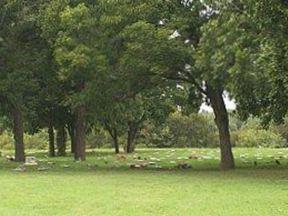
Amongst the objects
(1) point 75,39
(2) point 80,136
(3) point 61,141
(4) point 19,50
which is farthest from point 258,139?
(1) point 75,39

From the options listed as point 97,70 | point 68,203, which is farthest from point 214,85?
point 68,203

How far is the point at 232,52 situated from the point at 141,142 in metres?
53.5

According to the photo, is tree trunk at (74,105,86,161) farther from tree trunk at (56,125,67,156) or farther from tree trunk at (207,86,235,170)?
tree trunk at (56,125,67,156)

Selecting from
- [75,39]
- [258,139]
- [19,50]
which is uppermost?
[19,50]

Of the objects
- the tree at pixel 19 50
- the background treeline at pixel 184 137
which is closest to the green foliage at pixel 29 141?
the background treeline at pixel 184 137

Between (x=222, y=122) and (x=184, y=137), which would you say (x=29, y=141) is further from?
(x=222, y=122)

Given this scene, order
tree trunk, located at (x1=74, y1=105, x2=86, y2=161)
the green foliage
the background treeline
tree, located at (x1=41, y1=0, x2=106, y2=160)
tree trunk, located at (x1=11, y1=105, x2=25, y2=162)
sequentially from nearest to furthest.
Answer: tree, located at (x1=41, y1=0, x2=106, y2=160) → tree trunk, located at (x1=11, y1=105, x2=25, y2=162) → tree trunk, located at (x1=74, y1=105, x2=86, y2=161) → the background treeline → the green foliage

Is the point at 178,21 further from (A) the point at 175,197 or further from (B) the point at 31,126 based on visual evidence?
(B) the point at 31,126

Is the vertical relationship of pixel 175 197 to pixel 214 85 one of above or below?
below

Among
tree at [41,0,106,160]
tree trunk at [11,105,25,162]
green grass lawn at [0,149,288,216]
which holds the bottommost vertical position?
green grass lawn at [0,149,288,216]

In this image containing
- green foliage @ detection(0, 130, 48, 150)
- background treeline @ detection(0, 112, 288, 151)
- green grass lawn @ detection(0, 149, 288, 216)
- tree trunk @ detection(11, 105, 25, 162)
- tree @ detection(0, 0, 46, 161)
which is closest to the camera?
green grass lawn @ detection(0, 149, 288, 216)

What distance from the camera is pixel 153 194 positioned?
16.8 meters

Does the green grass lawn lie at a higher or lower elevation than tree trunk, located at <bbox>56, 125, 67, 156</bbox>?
lower

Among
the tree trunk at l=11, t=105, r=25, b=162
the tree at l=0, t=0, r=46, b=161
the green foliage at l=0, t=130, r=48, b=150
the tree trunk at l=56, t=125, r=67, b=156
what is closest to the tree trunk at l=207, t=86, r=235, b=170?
the tree at l=0, t=0, r=46, b=161
